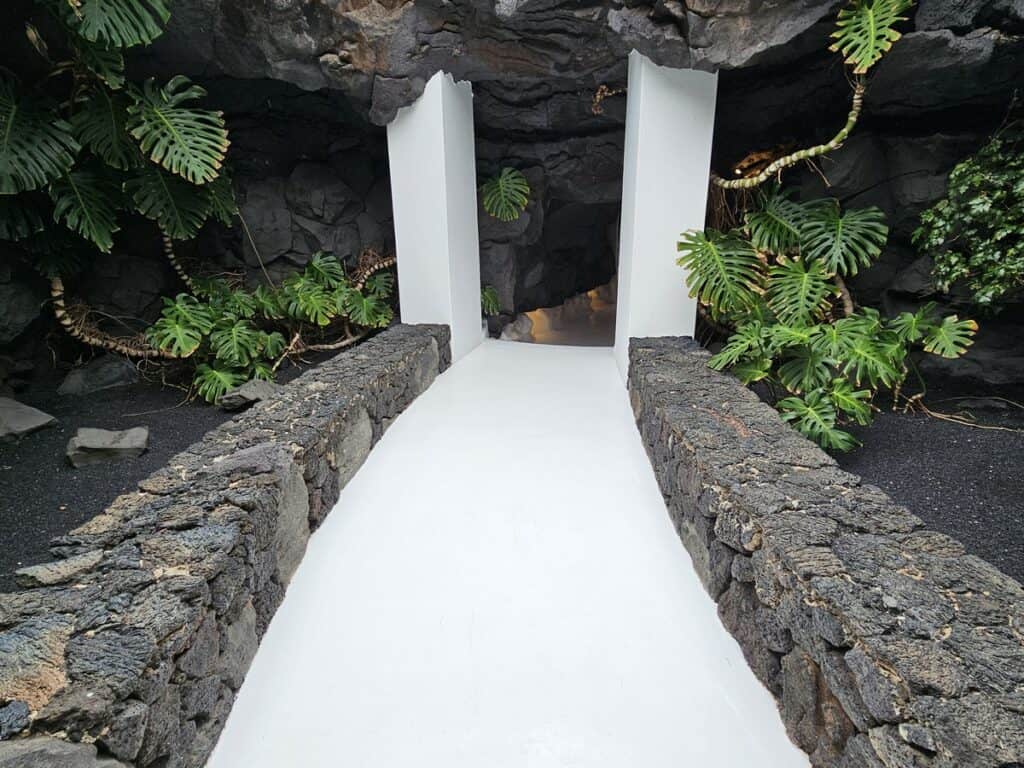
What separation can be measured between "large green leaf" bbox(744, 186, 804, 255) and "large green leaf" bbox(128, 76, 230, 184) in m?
3.59

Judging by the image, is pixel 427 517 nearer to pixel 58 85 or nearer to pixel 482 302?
pixel 482 302

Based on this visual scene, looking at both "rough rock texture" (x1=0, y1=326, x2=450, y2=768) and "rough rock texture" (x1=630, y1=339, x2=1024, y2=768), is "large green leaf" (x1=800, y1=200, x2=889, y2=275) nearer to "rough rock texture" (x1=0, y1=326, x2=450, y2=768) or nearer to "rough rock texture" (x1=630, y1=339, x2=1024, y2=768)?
"rough rock texture" (x1=630, y1=339, x2=1024, y2=768)

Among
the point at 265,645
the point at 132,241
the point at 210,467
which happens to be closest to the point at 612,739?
the point at 265,645

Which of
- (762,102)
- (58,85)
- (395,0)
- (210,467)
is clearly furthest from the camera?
→ (762,102)

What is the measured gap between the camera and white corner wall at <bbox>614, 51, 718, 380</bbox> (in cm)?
348

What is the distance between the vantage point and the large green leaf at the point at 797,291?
3.26 meters

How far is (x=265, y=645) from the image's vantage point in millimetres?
1843

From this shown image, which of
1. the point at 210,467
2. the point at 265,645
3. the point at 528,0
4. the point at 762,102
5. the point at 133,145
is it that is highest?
the point at 528,0

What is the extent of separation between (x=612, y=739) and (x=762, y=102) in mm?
4705

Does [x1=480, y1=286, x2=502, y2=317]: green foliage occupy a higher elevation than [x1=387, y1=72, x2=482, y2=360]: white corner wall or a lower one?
lower

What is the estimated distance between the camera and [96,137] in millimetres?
3588

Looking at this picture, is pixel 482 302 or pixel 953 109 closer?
pixel 953 109

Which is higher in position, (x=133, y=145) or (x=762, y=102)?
(x=762, y=102)

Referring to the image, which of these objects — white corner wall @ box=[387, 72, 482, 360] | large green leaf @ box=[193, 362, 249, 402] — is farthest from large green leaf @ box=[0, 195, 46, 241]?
white corner wall @ box=[387, 72, 482, 360]
